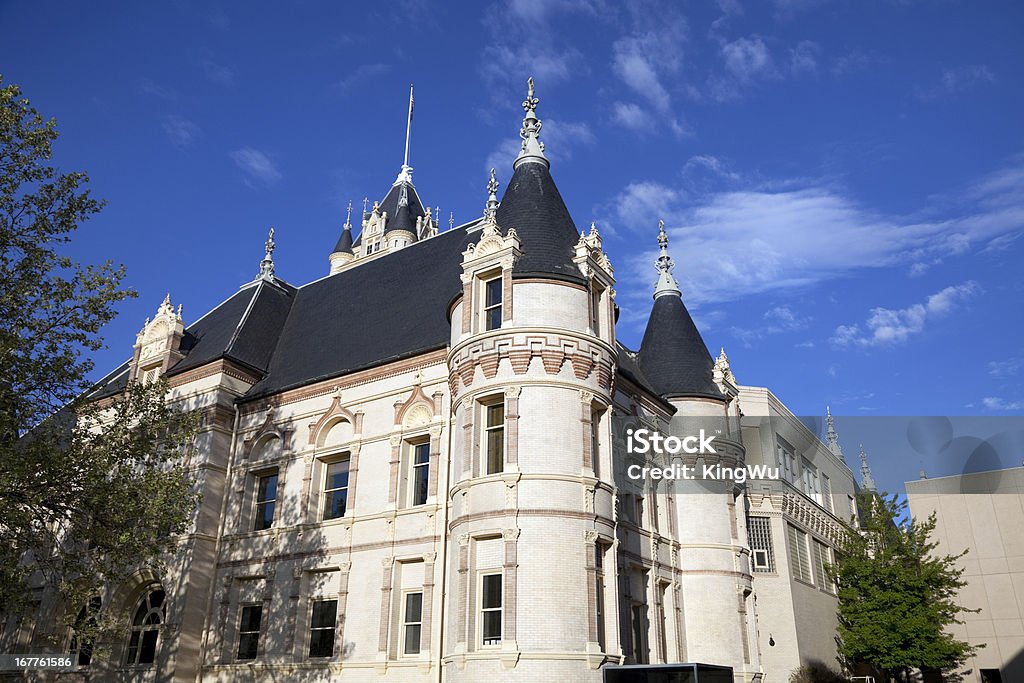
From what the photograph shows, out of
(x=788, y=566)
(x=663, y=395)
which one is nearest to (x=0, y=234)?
(x=663, y=395)

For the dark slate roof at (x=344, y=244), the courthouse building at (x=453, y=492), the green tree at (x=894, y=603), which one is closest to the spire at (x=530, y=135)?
the courthouse building at (x=453, y=492)

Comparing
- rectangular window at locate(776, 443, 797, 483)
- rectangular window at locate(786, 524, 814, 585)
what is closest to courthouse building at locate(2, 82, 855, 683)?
rectangular window at locate(786, 524, 814, 585)

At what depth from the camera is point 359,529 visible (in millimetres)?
27000

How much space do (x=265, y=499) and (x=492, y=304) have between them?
38.8 ft

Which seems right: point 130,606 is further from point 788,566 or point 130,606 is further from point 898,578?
point 898,578

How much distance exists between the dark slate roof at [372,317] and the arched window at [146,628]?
320 inches

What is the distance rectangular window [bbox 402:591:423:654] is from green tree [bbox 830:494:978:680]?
25.9 meters

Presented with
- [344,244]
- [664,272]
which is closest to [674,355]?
[664,272]

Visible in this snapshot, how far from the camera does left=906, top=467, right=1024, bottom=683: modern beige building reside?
51.3m

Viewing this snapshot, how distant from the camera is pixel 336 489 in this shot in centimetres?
2859

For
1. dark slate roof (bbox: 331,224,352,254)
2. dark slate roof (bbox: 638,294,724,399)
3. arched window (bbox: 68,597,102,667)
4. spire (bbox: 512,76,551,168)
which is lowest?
arched window (bbox: 68,597,102,667)

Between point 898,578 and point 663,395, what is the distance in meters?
17.6

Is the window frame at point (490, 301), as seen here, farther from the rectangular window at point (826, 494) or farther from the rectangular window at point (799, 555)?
the rectangular window at point (826, 494)

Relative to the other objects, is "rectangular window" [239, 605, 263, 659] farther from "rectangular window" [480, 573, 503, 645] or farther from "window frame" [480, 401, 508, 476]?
"window frame" [480, 401, 508, 476]
